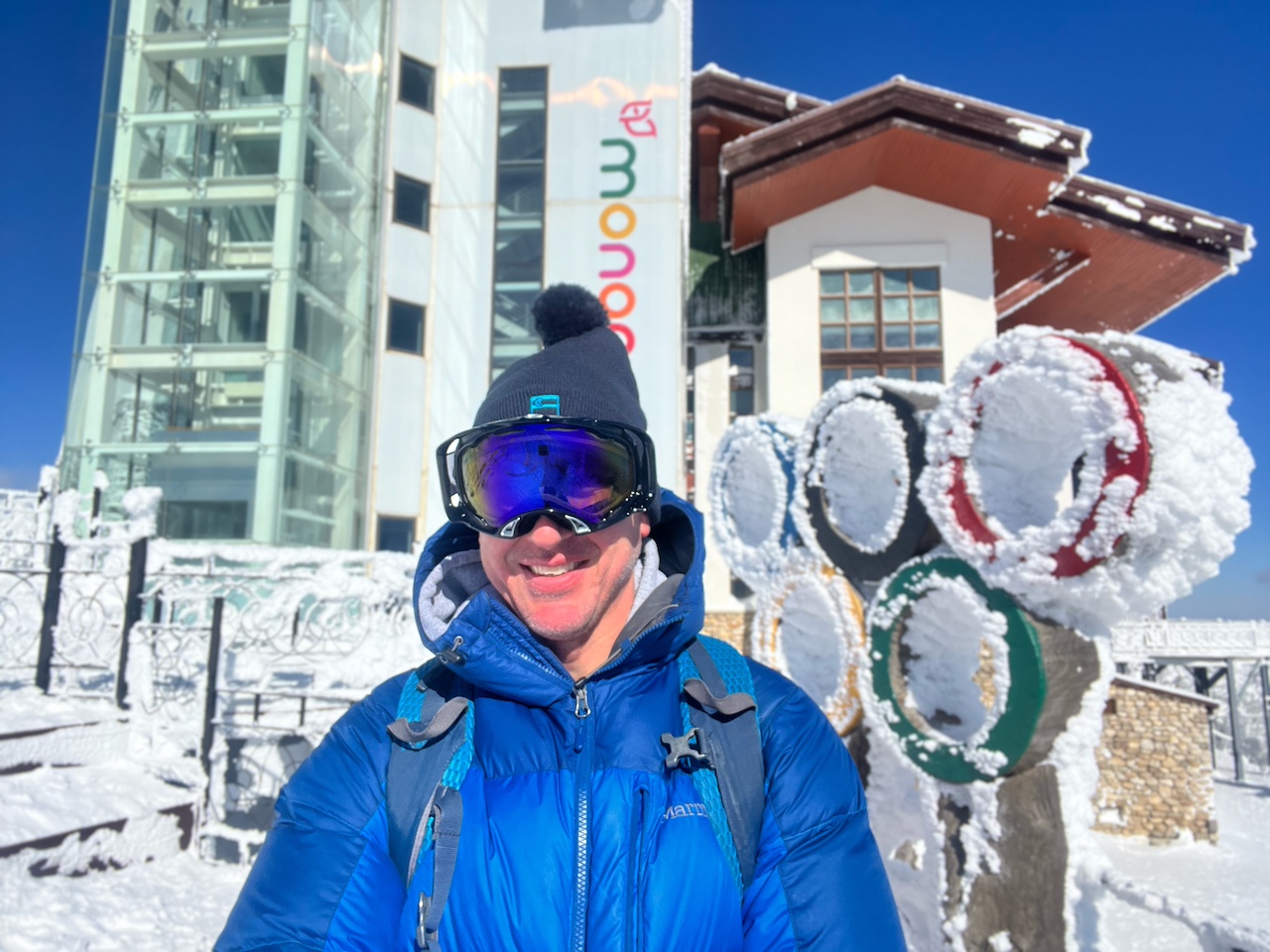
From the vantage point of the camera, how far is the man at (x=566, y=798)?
4.68ft

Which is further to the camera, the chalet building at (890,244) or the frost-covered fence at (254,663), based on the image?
the chalet building at (890,244)

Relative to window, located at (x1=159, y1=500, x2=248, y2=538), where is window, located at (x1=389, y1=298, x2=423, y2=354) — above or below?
above

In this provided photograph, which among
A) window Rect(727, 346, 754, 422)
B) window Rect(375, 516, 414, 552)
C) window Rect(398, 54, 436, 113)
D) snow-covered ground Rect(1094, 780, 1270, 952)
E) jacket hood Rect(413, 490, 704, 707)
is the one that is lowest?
snow-covered ground Rect(1094, 780, 1270, 952)

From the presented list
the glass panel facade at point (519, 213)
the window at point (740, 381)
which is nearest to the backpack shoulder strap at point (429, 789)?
the window at point (740, 381)

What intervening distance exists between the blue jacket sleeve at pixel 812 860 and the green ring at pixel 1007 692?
311 centimetres

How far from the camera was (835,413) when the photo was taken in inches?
237

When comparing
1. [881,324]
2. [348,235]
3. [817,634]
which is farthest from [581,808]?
[348,235]

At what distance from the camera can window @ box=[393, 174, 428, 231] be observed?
1828 cm

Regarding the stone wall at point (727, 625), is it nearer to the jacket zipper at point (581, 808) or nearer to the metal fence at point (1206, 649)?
the metal fence at point (1206, 649)

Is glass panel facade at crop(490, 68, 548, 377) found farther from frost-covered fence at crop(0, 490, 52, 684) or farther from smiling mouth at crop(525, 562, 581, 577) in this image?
smiling mouth at crop(525, 562, 581, 577)

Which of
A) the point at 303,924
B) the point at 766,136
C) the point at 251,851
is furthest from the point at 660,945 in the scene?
the point at 766,136

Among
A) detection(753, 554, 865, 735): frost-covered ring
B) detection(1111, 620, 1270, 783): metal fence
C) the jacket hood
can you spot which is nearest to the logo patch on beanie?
the jacket hood

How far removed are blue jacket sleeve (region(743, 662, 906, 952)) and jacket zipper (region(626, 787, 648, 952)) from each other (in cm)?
21

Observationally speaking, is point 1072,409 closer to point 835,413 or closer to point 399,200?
point 835,413
